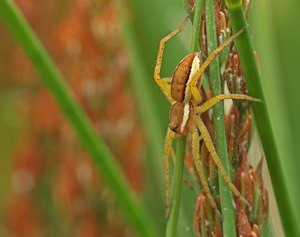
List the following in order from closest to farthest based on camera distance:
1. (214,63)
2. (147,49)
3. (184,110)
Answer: (214,63) < (184,110) < (147,49)

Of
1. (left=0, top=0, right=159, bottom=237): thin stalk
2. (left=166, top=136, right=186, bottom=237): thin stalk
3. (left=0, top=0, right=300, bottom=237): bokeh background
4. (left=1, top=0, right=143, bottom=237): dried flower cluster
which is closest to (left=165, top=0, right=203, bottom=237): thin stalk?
(left=166, top=136, right=186, bottom=237): thin stalk

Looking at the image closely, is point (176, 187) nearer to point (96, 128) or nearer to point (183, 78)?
point (183, 78)

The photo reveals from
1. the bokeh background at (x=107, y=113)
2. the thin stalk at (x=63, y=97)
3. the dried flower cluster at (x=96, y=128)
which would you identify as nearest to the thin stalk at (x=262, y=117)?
the thin stalk at (x=63, y=97)

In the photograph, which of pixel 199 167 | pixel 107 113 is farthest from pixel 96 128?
pixel 199 167

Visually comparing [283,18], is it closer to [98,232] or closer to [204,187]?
[98,232]


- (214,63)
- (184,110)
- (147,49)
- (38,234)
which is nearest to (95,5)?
(147,49)

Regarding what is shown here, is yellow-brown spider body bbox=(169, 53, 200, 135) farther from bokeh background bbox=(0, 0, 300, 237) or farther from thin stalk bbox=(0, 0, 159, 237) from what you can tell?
bokeh background bbox=(0, 0, 300, 237)

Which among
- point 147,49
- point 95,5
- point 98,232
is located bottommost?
point 98,232
